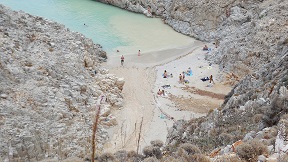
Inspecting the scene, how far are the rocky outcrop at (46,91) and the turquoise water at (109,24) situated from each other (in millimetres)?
7287

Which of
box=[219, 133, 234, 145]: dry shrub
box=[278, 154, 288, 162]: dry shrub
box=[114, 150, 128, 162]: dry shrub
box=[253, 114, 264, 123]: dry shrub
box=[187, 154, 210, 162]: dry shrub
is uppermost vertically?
box=[278, 154, 288, 162]: dry shrub

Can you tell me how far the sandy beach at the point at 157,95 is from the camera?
22.0 meters

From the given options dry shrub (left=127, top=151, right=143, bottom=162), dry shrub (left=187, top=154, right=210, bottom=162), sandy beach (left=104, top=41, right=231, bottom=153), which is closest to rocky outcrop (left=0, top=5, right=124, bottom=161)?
sandy beach (left=104, top=41, right=231, bottom=153)

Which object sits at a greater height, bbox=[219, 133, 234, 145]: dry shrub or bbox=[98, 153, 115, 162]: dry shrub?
bbox=[219, 133, 234, 145]: dry shrub

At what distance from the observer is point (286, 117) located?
998 centimetres

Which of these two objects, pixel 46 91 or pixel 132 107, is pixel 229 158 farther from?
pixel 132 107

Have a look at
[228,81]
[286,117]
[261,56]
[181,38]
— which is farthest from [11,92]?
[181,38]

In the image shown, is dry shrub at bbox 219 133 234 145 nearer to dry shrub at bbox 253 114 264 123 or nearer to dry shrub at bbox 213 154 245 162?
dry shrub at bbox 253 114 264 123

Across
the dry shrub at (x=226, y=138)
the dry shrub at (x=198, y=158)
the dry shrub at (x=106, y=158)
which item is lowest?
the dry shrub at (x=106, y=158)

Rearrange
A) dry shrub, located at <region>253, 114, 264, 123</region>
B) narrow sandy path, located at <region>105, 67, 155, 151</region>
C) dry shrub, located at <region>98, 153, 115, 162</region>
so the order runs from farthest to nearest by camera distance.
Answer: narrow sandy path, located at <region>105, 67, 155, 151</region>
dry shrub, located at <region>253, 114, 264, 123</region>
dry shrub, located at <region>98, 153, 115, 162</region>

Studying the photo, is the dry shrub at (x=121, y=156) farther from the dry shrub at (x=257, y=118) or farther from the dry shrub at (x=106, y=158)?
the dry shrub at (x=257, y=118)

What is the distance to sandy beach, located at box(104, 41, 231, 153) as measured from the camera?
21984mm

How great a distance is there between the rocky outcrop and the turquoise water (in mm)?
7287

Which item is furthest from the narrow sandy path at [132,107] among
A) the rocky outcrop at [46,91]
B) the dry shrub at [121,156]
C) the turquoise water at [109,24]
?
the dry shrub at [121,156]
